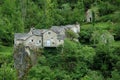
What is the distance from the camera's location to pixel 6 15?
84.7 metres

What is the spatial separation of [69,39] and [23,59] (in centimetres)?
748

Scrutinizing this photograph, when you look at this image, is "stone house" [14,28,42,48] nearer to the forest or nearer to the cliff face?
the cliff face

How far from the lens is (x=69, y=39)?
7144cm

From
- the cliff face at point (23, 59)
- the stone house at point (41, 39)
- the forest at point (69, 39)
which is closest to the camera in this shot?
the forest at point (69, 39)

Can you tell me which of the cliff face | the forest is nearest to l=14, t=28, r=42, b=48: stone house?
the cliff face

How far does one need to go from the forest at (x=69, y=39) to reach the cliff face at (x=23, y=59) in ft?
3.57

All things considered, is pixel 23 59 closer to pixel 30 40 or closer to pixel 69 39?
pixel 30 40

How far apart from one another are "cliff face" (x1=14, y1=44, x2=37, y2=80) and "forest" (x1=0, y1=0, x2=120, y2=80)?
1.09 m

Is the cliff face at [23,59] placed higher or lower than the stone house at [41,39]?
lower

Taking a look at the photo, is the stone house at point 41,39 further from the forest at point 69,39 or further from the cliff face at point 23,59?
the forest at point 69,39

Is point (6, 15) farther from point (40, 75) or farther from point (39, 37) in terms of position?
point (40, 75)

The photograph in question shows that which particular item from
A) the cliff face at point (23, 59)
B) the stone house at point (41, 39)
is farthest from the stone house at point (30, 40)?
the cliff face at point (23, 59)

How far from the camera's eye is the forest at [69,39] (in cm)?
6600

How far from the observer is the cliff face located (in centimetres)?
7000
